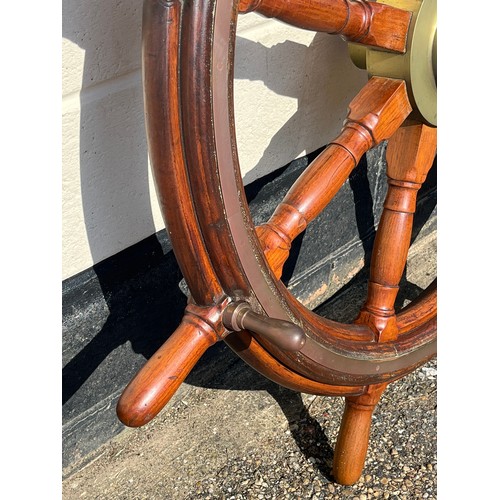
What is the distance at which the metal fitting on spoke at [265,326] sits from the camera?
105 cm

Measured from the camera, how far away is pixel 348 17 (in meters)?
1.28

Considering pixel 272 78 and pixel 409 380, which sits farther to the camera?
pixel 409 380

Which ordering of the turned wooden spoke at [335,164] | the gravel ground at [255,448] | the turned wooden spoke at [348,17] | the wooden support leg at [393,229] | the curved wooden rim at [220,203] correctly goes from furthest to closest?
the gravel ground at [255,448] → the wooden support leg at [393,229] → the turned wooden spoke at [335,164] → the turned wooden spoke at [348,17] → the curved wooden rim at [220,203]

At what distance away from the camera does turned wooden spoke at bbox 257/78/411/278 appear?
4.25ft

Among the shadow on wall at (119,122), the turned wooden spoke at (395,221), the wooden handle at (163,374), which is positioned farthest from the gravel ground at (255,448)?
the wooden handle at (163,374)

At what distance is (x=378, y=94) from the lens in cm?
141

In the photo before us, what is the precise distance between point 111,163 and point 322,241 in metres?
0.72

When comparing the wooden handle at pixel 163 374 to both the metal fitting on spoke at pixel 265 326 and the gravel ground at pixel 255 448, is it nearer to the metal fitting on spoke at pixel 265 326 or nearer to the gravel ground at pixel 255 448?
the metal fitting on spoke at pixel 265 326

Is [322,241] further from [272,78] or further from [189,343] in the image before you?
Answer: [189,343]

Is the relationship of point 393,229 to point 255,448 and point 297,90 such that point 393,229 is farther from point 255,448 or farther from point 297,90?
point 255,448

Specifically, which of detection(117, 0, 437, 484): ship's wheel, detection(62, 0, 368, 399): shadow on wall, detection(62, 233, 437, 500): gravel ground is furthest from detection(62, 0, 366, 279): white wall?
detection(62, 233, 437, 500): gravel ground

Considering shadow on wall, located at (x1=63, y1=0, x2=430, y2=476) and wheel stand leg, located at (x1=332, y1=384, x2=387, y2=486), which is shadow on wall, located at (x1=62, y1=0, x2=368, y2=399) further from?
wheel stand leg, located at (x1=332, y1=384, x2=387, y2=486)

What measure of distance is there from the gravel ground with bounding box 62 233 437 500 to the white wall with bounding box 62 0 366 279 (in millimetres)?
446

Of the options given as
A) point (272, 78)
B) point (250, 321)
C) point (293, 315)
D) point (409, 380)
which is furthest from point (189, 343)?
point (409, 380)
